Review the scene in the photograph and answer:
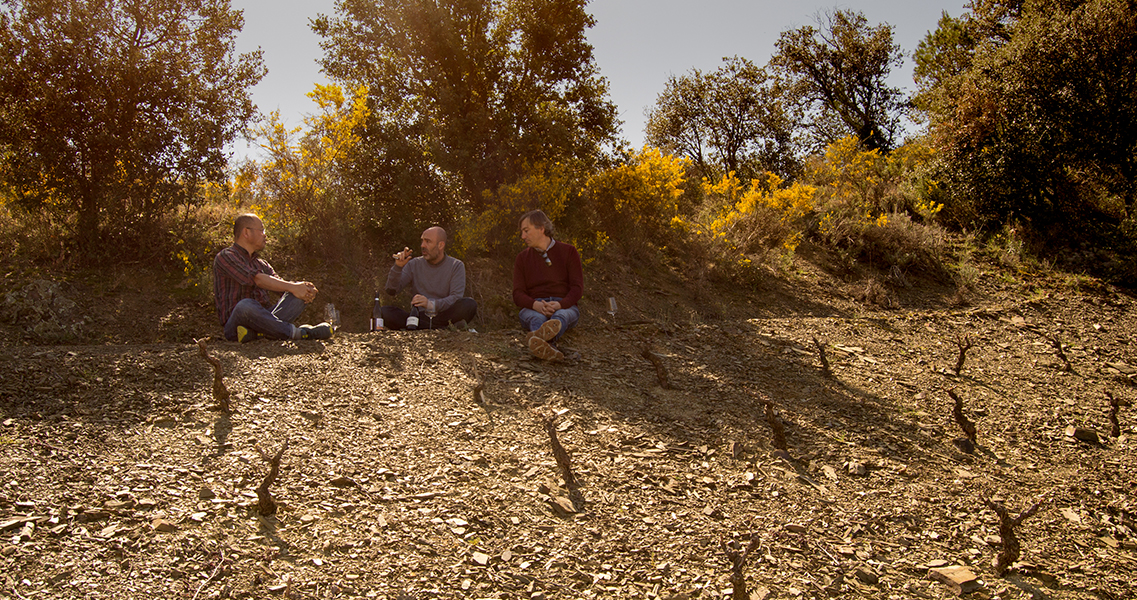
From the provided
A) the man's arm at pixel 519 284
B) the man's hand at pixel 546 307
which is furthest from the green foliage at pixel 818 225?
the man's hand at pixel 546 307

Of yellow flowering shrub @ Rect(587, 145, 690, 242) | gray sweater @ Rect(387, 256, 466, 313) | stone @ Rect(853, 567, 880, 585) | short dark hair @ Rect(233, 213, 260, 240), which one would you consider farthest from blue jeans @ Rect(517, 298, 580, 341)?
yellow flowering shrub @ Rect(587, 145, 690, 242)

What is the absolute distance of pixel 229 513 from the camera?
2680 millimetres

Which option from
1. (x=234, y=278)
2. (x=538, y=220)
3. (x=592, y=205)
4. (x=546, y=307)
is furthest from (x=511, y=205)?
(x=234, y=278)

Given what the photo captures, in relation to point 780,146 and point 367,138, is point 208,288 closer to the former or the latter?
point 367,138

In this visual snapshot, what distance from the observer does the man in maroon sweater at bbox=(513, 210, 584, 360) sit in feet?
18.4

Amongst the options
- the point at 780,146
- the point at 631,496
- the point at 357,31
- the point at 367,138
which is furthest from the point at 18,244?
the point at 780,146

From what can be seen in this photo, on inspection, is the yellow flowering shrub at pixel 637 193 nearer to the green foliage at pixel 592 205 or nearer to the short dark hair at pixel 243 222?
the green foliage at pixel 592 205

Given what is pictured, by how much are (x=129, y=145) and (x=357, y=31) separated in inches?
117

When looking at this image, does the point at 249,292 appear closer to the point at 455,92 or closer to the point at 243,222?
the point at 243,222

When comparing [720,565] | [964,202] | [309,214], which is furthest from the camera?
[964,202]

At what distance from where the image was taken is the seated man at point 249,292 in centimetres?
518

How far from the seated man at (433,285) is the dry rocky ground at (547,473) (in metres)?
0.54

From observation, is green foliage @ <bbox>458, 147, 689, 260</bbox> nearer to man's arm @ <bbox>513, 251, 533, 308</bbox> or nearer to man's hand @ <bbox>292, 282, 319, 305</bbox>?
man's arm @ <bbox>513, 251, 533, 308</bbox>

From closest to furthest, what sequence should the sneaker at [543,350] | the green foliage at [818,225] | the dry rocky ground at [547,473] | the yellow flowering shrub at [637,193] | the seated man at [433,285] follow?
the dry rocky ground at [547,473]
the sneaker at [543,350]
the seated man at [433,285]
the yellow flowering shrub at [637,193]
the green foliage at [818,225]
